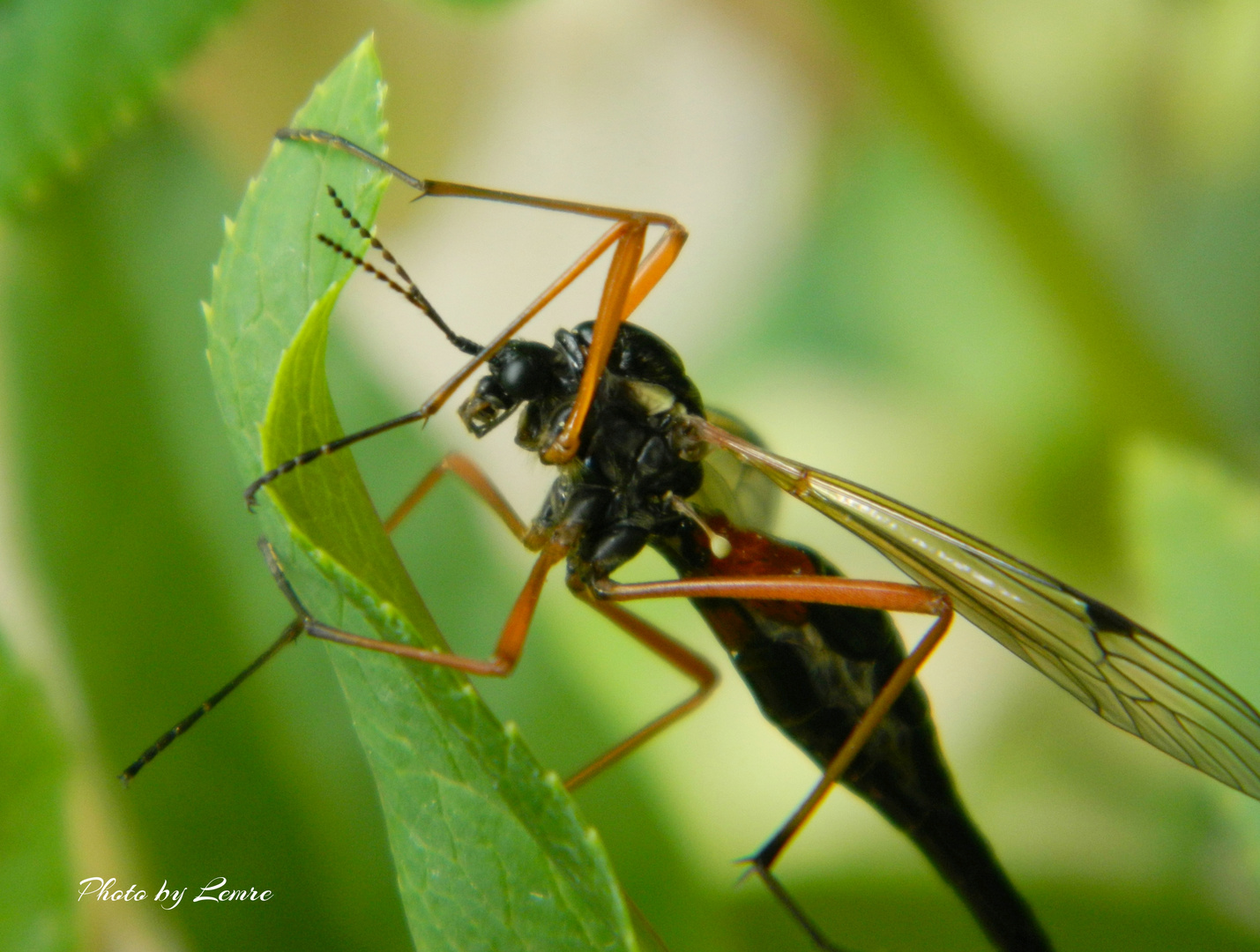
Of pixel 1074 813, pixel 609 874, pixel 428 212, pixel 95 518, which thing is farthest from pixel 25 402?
pixel 1074 813

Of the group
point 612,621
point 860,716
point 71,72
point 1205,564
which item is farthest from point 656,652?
point 71,72

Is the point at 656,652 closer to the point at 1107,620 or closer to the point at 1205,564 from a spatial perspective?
the point at 1107,620

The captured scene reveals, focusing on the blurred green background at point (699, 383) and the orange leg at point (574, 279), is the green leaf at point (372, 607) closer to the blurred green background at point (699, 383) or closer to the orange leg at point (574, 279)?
the orange leg at point (574, 279)

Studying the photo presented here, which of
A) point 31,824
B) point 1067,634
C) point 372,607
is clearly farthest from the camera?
point 1067,634

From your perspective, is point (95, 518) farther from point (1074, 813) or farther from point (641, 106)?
point (641, 106)

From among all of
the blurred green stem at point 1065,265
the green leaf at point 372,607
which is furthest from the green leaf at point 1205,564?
the green leaf at point 372,607
